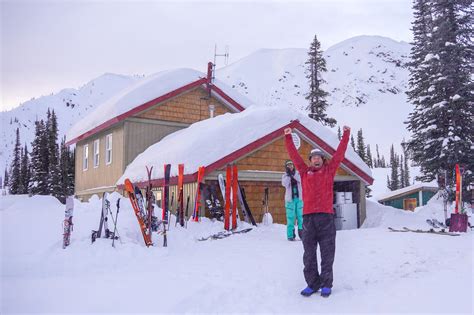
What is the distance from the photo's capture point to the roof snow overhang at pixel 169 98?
57.3 ft

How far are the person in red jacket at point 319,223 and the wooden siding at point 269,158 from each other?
8.02 m

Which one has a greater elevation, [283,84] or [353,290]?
[283,84]

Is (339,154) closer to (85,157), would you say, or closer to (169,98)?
(169,98)

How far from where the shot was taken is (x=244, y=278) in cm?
600

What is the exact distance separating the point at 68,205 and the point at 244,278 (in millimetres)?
3970

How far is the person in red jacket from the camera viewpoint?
5266 millimetres

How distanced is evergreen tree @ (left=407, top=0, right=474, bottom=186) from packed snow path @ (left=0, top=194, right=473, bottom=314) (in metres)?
13.6

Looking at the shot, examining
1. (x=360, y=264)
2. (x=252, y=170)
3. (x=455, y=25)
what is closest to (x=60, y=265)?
(x=360, y=264)

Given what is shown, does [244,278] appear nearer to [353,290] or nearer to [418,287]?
[353,290]

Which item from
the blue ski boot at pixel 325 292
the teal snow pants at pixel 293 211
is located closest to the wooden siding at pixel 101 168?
the teal snow pants at pixel 293 211

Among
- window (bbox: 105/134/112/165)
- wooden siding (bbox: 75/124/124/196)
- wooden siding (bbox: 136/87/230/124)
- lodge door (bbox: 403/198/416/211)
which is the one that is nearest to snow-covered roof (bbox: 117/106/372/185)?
wooden siding (bbox: 75/124/124/196)

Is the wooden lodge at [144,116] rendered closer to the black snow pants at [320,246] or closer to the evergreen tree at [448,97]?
the evergreen tree at [448,97]

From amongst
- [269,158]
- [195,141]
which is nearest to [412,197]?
[269,158]

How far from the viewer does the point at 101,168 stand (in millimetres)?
20031
